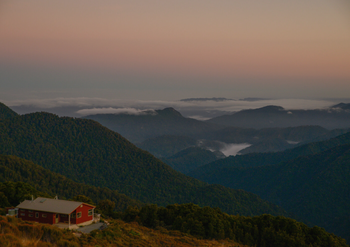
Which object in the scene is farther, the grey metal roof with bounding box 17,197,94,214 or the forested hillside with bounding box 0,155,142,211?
the forested hillside with bounding box 0,155,142,211

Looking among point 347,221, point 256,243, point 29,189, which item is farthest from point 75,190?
point 347,221

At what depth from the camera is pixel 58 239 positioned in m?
25.4

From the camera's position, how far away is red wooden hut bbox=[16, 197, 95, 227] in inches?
1592

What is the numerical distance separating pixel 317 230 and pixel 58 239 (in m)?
53.4

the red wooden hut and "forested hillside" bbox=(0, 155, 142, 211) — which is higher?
the red wooden hut

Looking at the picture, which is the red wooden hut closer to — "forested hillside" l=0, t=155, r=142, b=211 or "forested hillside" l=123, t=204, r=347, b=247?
"forested hillside" l=123, t=204, r=347, b=247

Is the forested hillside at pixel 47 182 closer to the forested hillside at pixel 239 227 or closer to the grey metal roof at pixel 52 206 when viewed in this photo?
the forested hillside at pixel 239 227

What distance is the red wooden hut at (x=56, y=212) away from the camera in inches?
1592

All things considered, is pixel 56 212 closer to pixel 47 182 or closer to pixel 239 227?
pixel 239 227

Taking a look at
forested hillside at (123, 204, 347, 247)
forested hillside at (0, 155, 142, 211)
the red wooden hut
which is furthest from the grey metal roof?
forested hillside at (0, 155, 142, 211)

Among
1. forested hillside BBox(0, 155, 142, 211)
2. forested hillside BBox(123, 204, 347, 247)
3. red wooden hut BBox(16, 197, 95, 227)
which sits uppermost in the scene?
red wooden hut BBox(16, 197, 95, 227)

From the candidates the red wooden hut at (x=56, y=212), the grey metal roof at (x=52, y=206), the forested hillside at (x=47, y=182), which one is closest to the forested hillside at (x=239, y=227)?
the red wooden hut at (x=56, y=212)

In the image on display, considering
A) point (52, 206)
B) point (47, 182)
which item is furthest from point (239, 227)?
point (47, 182)

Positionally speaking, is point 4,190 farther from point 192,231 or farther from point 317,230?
point 317,230
